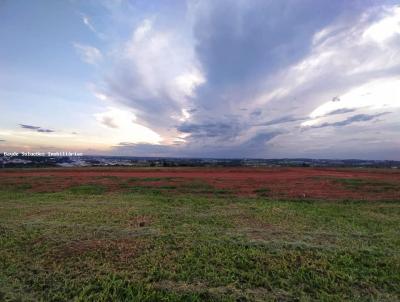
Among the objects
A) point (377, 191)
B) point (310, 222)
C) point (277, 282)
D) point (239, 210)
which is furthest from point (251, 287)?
point (377, 191)

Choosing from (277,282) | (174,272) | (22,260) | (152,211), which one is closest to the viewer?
(277,282)

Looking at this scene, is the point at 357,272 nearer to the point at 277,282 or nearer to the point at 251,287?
the point at 277,282

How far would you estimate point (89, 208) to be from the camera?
1316 centimetres

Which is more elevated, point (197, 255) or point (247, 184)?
point (247, 184)

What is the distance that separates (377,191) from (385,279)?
1897 centimetres

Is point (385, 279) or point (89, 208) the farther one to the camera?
point (89, 208)

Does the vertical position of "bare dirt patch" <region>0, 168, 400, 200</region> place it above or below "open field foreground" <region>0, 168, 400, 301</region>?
above

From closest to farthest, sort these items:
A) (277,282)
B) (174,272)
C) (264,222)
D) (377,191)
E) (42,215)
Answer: (277,282) < (174,272) < (264,222) < (42,215) < (377,191)

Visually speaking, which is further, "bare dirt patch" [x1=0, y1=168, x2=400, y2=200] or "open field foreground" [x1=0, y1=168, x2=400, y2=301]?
"bare dirt patch" [x1=0, y1=168, x2=400, y2=200]

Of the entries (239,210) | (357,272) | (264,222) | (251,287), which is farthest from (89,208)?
(357,272)

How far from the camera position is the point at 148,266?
6.19 meters

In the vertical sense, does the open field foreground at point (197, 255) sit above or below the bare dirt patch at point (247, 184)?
below

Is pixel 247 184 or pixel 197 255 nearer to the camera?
pixel 197 255

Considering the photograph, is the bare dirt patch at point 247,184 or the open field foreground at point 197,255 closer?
the open field foreground at point 197,255
